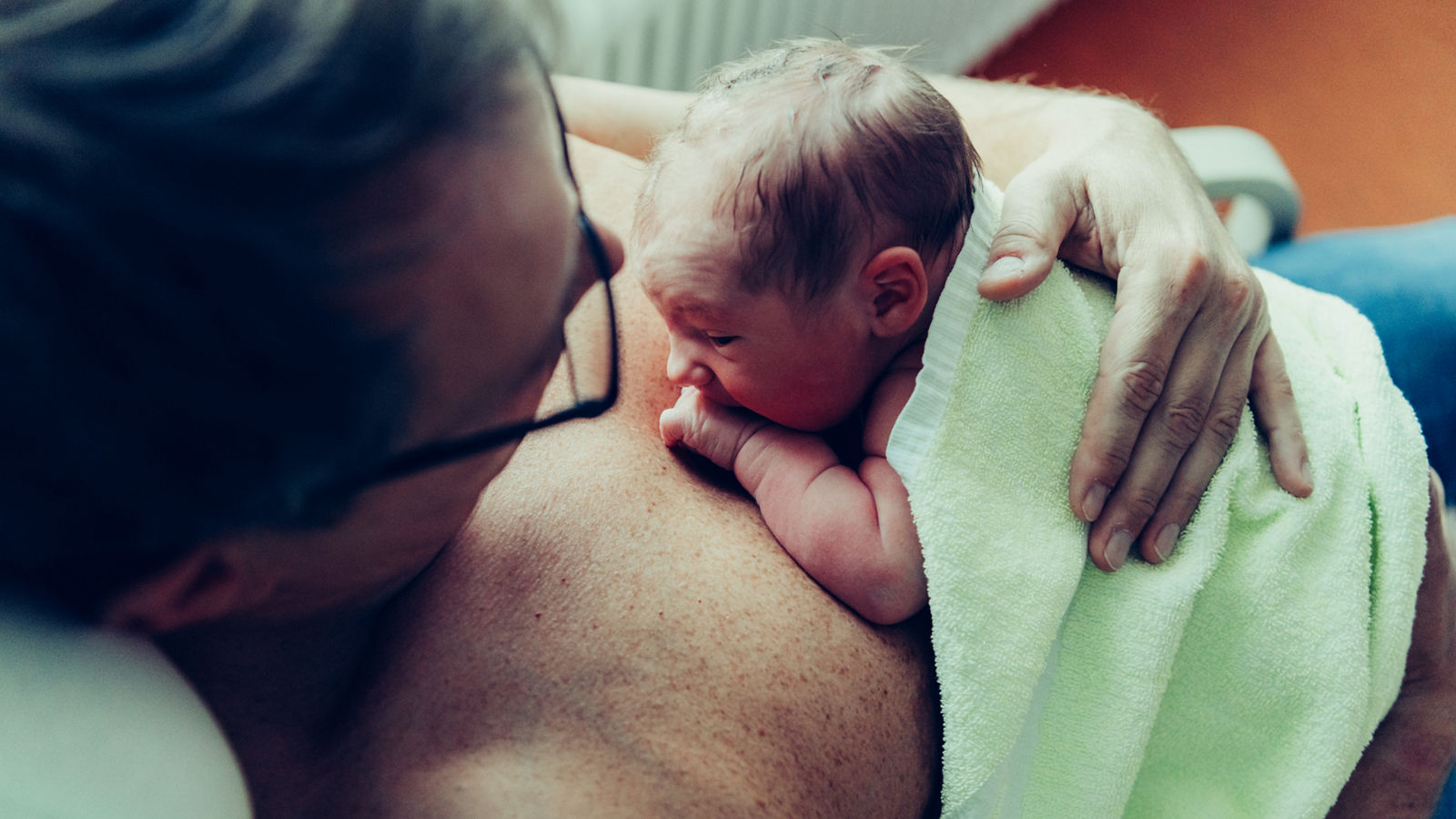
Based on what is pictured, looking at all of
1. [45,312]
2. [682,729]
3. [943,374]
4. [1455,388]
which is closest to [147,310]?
[45,312]

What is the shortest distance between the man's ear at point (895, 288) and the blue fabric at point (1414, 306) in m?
0.77

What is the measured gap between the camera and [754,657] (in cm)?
79

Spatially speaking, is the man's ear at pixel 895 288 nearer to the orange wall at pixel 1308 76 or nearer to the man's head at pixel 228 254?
the man's head at pixel 228 254

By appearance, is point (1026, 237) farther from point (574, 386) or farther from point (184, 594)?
point (184, 594)

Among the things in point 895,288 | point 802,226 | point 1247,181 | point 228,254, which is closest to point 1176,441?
point 895,288

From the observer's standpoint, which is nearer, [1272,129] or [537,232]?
[537,232]

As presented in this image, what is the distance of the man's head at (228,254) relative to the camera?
44cm

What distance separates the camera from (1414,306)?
1.30 meters

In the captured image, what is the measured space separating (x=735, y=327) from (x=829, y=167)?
6.4 inches

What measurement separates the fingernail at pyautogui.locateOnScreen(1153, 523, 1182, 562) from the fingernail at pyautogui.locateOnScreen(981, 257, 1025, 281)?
27 centimetres

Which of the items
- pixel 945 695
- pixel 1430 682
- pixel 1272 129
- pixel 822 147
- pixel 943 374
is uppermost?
pixel 822 147

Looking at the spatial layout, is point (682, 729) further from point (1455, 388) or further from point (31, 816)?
point (1455, 388)

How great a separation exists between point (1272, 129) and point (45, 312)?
10.6 feet

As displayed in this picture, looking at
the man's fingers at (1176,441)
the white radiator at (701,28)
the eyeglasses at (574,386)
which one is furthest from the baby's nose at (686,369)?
the white radiator at (701,28)
